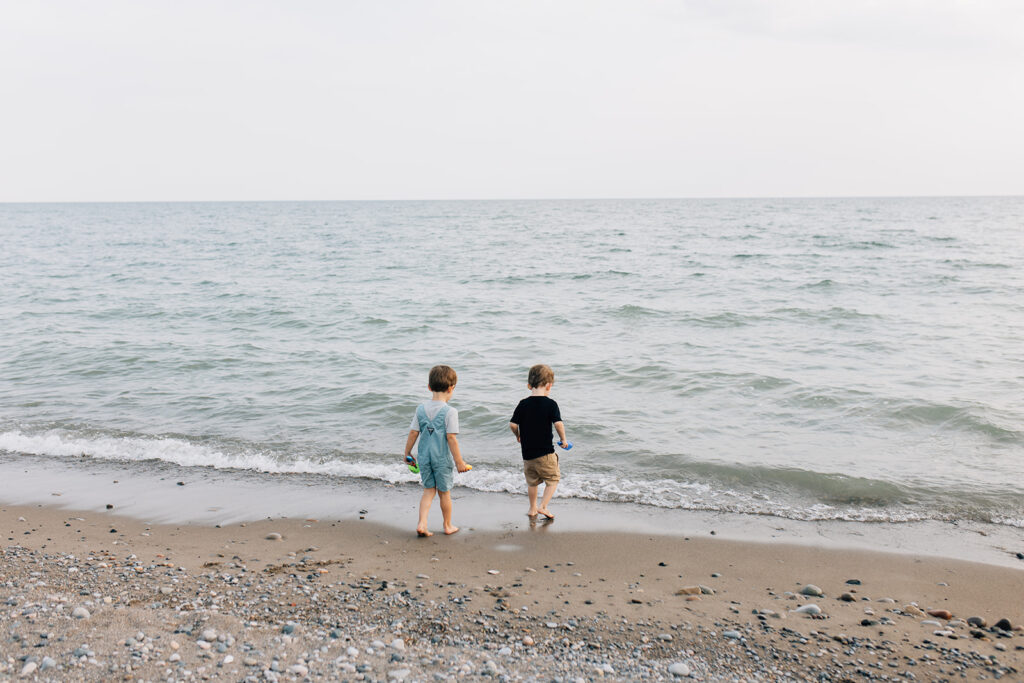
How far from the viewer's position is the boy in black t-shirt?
255 inches

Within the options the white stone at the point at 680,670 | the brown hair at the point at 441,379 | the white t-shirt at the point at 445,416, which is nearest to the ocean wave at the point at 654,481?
the white t-shirt at the point at 445,416

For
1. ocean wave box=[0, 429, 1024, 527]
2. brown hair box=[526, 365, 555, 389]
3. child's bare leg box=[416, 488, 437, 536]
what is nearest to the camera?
child's bare leg box=[416, 488, 437, 536]

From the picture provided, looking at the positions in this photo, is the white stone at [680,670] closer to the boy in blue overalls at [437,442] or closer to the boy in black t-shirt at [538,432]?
the boy in blue overalls at [437,442]

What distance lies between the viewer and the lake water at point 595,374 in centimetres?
793

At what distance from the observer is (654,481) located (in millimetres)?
7727

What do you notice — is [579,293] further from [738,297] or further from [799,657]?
[799,657]

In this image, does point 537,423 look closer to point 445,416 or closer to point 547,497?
point 547,497

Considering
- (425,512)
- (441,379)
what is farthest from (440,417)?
(425,512)

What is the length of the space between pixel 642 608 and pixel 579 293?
16.7 m

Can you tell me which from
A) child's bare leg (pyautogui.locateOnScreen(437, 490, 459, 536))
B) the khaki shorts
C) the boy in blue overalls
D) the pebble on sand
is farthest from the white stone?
the khaki shorts

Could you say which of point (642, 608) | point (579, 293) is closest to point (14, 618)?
point (642, 608)

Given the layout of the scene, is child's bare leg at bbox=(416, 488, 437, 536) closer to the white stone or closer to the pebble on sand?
the white stone

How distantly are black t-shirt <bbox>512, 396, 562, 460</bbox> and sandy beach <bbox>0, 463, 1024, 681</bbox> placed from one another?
678 millimetres

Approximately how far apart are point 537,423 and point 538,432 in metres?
0.09
